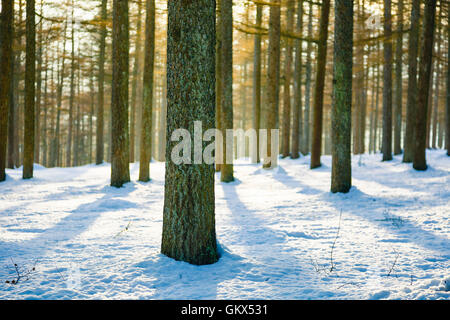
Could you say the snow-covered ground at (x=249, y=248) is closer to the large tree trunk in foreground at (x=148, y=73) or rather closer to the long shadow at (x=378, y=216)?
the long shadow at (x=378, y=216)

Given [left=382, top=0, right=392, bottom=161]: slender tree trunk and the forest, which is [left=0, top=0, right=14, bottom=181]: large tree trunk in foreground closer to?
the forest

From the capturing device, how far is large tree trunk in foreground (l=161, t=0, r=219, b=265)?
3336 millimetres

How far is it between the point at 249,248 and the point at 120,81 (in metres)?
6.92

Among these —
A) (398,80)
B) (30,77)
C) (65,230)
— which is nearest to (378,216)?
(65,230)

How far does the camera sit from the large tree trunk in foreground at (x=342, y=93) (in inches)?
293

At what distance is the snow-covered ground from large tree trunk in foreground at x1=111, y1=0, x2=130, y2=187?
5.82 ft

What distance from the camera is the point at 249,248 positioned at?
13.7ft

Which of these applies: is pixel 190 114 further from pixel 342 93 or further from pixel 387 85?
pixel 387 85

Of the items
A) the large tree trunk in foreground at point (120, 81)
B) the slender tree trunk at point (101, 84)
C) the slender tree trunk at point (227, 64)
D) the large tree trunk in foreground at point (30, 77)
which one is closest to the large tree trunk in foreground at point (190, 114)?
the large tree trunk in foreground at point (120, 81)

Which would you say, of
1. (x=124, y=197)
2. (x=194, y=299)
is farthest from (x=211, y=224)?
(x=124, y=197)

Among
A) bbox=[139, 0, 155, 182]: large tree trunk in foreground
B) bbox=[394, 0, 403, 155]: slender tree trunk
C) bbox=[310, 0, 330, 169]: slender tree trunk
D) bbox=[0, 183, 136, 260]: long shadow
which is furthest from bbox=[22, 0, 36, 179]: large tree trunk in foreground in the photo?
bbox=[394, 0, 403, 155]: slender tree trunk

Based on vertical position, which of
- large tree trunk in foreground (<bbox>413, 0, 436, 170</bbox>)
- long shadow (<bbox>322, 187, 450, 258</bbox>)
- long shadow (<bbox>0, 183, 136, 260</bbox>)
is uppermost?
large tree trunk in foreground (<bbox>413, 0, 436, 170</bbox>)
